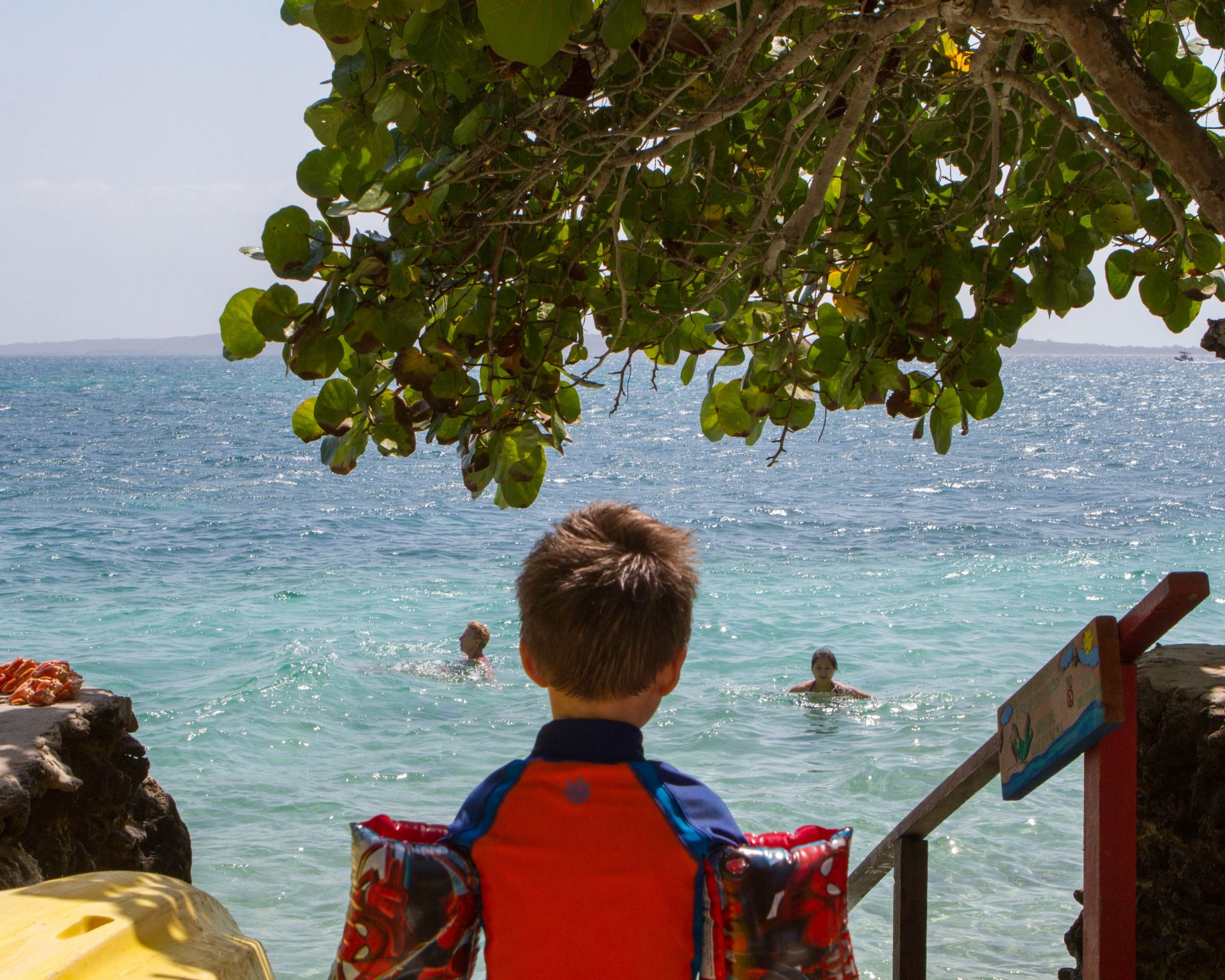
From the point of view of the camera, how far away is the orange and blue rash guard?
130 cm

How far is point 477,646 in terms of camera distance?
445 inches

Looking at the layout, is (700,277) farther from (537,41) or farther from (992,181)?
(537,41)

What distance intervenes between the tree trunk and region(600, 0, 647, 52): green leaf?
0.77 metres

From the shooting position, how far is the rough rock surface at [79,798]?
344 cm

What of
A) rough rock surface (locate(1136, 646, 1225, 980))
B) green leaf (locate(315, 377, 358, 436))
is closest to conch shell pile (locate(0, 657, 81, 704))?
green leaf (locate(315, 377, 358, 436))

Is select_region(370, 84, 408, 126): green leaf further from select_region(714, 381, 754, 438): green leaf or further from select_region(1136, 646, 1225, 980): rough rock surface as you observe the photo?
select_region(1136, 646, 1225, 980): rough rock surface

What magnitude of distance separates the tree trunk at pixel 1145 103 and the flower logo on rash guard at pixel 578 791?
1.42m

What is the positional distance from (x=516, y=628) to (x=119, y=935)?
12632 mm

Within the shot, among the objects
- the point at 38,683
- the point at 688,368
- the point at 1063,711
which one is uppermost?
the point at 688,368

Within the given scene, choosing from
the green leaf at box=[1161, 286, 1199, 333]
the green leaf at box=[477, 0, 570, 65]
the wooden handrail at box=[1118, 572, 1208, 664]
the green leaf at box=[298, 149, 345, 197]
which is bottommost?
the wooden handrail at box=[1118, 572, 1208, 664]

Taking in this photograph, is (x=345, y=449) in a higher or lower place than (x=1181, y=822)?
higher

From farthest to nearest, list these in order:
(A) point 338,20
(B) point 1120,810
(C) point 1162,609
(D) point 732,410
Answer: (D) point 732,410
(A) point 338,20
(B) point 1120,810
(C) point 1162,609

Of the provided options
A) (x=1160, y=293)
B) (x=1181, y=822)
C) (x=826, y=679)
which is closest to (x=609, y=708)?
(x=1160, y=293)

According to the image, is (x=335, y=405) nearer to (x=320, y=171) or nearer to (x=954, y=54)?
(x=320, y=171)
